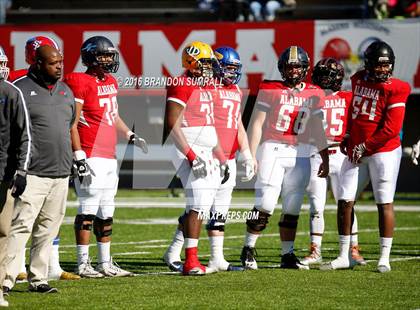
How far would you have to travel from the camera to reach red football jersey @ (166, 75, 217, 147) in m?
9.26

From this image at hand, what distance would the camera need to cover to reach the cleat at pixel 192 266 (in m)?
9.12

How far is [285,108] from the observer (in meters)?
9.82

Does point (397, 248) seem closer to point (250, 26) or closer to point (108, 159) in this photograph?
point (108, 159)

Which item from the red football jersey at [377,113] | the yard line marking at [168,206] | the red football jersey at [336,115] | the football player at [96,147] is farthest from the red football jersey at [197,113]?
the yard line marking at [168,206]

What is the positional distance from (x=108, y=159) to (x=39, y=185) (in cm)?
160

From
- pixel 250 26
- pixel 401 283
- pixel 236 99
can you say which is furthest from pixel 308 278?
pixel 250 26

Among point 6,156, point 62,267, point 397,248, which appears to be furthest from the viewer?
point 397,248

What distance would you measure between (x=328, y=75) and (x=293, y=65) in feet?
2.95

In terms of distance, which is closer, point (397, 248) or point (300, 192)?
point (300, 192)

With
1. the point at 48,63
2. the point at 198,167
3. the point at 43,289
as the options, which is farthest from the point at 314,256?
the point at 48,63

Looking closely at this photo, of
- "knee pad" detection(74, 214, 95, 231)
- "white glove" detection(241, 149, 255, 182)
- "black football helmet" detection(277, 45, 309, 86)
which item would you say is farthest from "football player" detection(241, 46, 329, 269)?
"knee pad" detection(74, 214, 95, 231)

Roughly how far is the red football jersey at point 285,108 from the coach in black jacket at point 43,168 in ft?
7.94

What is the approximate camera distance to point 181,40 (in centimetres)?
2112

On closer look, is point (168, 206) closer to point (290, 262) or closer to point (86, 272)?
point (290, 262)
